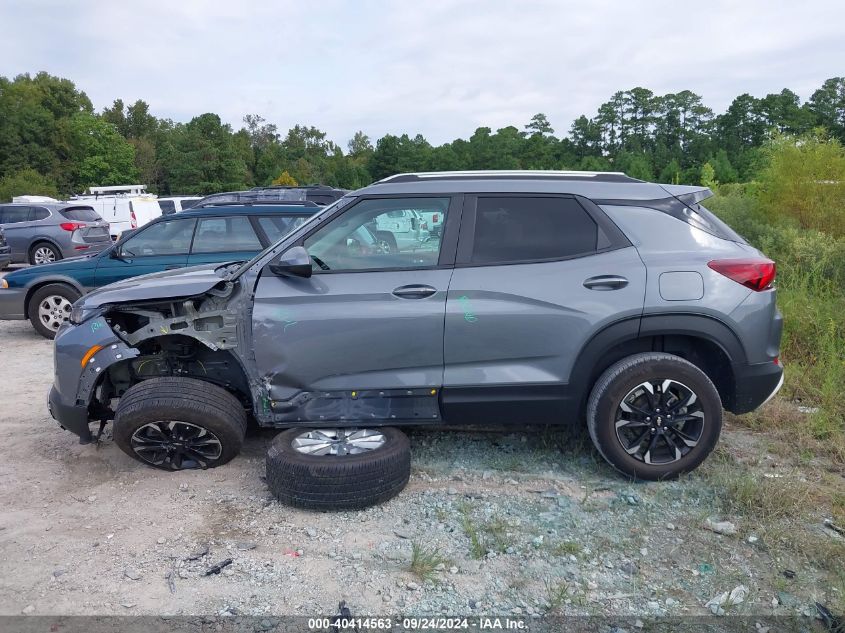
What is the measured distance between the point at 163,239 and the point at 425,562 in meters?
6.33

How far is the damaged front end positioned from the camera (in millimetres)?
4441

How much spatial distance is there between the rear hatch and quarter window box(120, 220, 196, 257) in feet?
26.4

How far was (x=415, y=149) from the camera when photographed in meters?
A: 47.3

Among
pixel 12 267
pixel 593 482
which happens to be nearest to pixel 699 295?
pixel 593 482

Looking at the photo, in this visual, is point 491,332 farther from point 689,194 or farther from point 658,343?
point 689,194

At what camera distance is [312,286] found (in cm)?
420

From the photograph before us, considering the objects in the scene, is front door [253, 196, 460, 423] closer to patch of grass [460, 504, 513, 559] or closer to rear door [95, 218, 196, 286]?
patch of grass [460, 504, 513, 559]

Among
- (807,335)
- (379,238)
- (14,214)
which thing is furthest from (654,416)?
(14,214)

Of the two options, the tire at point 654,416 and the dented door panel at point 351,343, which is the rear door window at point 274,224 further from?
the tire at point 654,416

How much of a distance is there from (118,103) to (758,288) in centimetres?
8878

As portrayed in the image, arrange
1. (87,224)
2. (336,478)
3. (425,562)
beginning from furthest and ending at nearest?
(87,224), (336,478), (425,562)

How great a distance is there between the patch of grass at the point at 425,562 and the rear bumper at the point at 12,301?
24.9ft

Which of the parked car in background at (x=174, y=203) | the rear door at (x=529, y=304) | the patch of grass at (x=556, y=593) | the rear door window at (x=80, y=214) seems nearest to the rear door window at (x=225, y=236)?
the rear door at (x=529, y=304)

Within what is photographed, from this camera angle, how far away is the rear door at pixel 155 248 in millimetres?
8297
